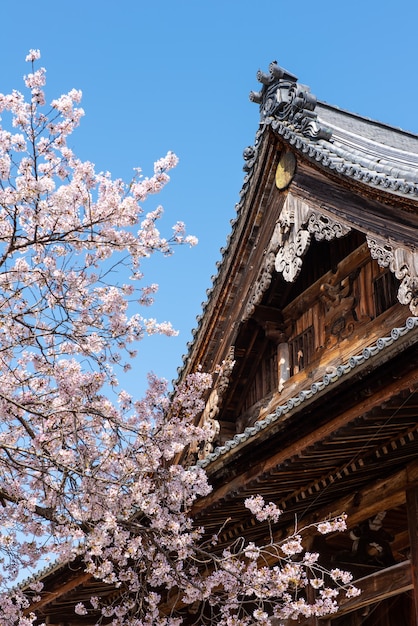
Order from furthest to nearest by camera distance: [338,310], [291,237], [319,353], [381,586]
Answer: [291,237] < [319,353] < [338,310] < [381,586]

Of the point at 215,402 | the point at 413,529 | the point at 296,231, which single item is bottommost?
the point at 413,529

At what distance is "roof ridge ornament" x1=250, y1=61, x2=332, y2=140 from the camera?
34.4 ft

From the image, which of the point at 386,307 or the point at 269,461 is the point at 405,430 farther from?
the point at 386,307

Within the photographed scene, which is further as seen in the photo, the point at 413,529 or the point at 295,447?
the point at 295,447

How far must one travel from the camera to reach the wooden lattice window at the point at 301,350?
10391 millimetres

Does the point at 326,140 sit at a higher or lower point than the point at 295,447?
higher

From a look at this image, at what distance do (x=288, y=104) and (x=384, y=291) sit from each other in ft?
9.87

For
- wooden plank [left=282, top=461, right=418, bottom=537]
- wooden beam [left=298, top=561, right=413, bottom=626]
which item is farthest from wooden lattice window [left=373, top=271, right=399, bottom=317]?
wooden beam [left=298, top=561, right=413, bottom=626]

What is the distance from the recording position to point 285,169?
10648mm

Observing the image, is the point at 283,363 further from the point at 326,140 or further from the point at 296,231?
the point at 326,140

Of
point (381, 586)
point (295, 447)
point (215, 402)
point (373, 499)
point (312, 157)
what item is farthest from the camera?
point (215, 402)

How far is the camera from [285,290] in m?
11.1

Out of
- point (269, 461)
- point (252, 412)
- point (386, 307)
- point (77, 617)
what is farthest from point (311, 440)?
point (77, 617)

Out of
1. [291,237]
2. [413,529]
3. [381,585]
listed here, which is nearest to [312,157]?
[291,237]
